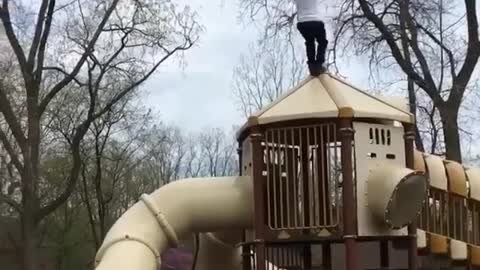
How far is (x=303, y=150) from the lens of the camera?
8375 millimetres

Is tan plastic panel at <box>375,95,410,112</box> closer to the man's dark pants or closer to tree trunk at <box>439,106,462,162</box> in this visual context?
the man's dark pants

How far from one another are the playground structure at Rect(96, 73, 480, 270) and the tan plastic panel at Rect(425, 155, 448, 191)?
0.79m

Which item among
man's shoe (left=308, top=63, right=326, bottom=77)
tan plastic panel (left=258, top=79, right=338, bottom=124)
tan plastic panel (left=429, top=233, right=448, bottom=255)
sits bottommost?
tan plastic panel (left=429, top=233, right=448, bottom=255)

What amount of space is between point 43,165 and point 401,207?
24712 mm

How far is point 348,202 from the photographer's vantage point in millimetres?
7906

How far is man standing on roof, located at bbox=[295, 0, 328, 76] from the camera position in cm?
871

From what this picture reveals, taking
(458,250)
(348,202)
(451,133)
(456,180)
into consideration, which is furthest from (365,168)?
(451,133)

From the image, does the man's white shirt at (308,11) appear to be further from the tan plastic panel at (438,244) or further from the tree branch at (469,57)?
the tree branch at (469,57)

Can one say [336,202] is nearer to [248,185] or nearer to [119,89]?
[248,185]

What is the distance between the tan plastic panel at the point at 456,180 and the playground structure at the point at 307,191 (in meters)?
1.08

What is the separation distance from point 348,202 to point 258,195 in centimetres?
85

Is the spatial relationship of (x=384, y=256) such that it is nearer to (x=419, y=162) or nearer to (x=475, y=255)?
(x=419, y=162)

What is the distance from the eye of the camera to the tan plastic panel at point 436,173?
9539mm

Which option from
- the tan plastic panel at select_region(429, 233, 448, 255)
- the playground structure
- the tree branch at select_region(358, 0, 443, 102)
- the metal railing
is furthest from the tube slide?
the tree branch at select_region(358, 0, 443, 102)
